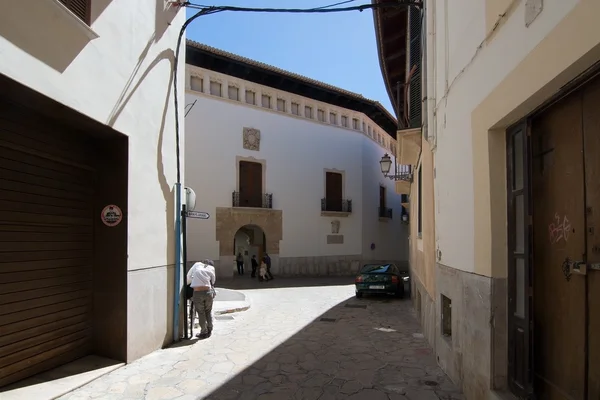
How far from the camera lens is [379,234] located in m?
27.6

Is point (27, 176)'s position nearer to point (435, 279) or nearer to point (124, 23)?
point (124, 23)

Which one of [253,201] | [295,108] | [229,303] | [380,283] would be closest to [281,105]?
[295,108]

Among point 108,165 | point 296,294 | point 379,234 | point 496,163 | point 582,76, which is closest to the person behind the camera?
point 582,76

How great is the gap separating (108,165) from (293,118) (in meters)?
17.9

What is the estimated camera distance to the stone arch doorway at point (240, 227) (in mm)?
20625

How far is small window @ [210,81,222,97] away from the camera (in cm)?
2066

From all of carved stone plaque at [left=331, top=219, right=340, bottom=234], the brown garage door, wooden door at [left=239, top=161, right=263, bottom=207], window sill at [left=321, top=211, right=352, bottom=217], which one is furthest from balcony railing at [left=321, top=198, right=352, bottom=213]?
the brown garage door

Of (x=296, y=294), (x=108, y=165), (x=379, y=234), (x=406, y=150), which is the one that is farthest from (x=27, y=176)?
(x=379, y=234)

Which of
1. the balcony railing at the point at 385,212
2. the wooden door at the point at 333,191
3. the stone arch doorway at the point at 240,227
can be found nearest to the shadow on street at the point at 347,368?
the stone arch doorway at the point at 240,227

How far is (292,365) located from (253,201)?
52.6 ft

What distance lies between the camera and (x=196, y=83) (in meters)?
20.1

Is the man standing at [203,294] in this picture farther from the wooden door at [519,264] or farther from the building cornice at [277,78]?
the building cornice at [277,78]

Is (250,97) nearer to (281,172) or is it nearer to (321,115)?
(281,172)

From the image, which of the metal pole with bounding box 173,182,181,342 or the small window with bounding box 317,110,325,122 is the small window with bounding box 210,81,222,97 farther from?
the metal pole with bounding box 173,182,181,342
